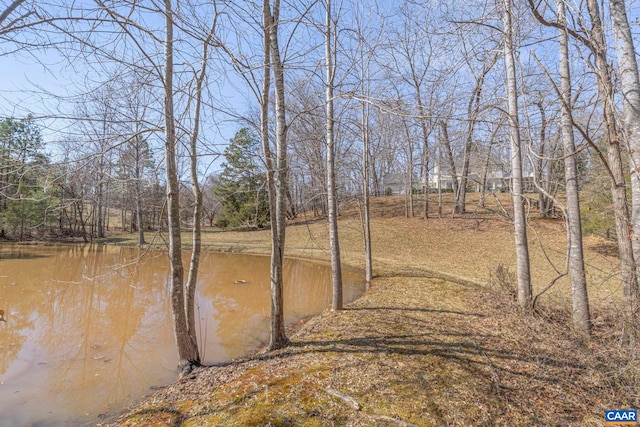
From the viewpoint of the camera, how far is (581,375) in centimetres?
301

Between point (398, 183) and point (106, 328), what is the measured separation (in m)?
22.3

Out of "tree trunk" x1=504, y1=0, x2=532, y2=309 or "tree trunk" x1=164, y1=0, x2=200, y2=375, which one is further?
"tree trunk" x1=504, y1=0, x2=532, y2=309

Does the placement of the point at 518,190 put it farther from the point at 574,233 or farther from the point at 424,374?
the point at 424,374

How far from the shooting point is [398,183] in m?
24.8

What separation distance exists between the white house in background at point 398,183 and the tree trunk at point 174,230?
1776 centimetres

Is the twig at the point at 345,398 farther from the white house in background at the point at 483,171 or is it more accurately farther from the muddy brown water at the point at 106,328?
the white house in background at the point at 483,171

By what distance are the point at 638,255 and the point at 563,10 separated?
2894mm

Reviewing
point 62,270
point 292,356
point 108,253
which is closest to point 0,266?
point 62,270

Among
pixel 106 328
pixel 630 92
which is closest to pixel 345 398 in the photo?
pixel 630 92

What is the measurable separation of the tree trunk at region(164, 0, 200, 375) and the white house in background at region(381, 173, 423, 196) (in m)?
17.8

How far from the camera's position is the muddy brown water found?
3533mm

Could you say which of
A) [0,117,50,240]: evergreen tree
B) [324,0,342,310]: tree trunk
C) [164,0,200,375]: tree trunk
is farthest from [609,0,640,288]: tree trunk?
[0,117,50,240]: evergreen tree

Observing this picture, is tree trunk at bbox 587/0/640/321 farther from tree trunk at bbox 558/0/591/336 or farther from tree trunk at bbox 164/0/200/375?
tree trunk at bbox 164/0/200/375

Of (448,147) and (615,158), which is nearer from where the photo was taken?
(615,158)
